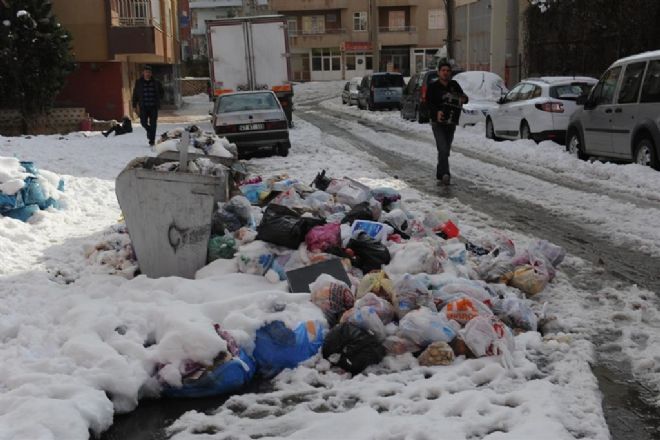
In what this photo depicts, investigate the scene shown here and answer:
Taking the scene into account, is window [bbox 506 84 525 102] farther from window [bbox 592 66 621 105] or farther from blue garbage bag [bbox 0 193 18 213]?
blue garbage bag [bbox 0 193 18 213]

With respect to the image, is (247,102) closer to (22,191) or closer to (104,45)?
(22,191)

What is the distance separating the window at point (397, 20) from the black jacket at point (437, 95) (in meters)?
63.7

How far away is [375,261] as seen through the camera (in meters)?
6.84

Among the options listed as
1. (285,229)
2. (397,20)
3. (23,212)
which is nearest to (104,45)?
(23,212)

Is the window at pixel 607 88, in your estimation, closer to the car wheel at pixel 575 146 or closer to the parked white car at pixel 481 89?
the car wheel at pixel 575 146

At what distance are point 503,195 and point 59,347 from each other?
7687mm

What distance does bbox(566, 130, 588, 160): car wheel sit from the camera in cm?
1482

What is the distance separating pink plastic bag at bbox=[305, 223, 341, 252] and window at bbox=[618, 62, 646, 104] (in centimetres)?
793

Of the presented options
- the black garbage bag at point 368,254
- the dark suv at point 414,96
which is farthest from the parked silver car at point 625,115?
the dark suv at point 414,96

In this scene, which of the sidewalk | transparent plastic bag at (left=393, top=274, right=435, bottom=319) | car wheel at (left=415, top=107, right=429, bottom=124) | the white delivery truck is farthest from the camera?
the sidewalk

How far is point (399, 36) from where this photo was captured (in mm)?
73375

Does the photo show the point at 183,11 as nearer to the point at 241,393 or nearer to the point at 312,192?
the point at 312,192

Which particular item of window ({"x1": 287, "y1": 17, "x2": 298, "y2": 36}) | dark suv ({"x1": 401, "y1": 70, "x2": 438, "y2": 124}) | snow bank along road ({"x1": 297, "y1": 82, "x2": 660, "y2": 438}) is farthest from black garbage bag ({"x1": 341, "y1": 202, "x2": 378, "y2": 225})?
window ({"x1": 287, "y1": 17, "x2": 298, "y2": 36})

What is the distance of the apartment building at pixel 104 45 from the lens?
2750 centimetres
